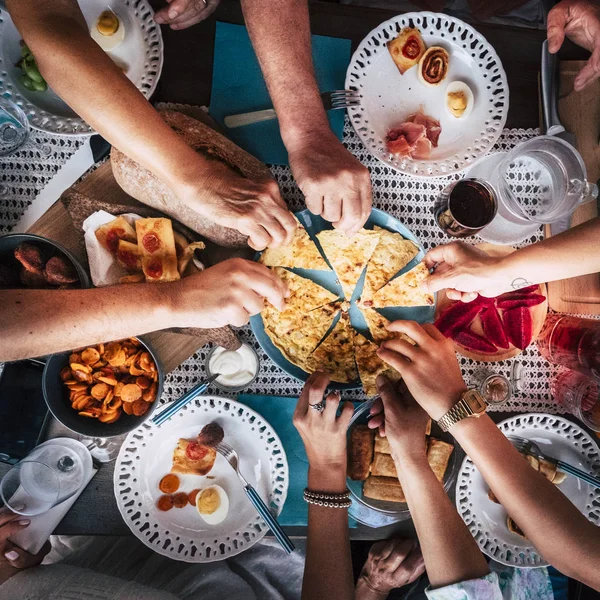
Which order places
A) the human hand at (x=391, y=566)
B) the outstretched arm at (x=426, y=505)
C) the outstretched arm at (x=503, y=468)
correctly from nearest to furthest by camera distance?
the outstretched arm at (x=503, y=468) → the outstretched arm at (x=426, y=505) → the human hand at (x=391, y=566)

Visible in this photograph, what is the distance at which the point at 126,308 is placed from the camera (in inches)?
66.7

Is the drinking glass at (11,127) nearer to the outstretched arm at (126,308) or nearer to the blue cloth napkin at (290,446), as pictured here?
the outstretched arm at (126,308)

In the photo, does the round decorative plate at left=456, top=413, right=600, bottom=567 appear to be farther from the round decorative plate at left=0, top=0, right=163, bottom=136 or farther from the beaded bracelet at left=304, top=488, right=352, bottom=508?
the round decorative plate at left=0, top=0, right=163, bottom=136

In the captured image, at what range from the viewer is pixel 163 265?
6.26ft

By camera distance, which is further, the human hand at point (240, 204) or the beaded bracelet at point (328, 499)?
the beaded bracelet at point (328, 499)

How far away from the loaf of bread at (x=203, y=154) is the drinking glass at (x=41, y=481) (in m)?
1.06

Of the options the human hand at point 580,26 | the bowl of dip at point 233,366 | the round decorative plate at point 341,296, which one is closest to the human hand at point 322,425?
the round decorative plate at point 341,296

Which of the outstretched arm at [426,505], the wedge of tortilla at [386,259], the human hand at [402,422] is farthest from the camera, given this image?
the wedge of tortilla at [386,259]

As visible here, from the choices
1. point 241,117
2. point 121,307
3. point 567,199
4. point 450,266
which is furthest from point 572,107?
point 121,307

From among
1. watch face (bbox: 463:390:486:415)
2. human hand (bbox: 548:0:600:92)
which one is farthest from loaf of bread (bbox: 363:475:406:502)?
human hand (bbox: 548:0:600:92)

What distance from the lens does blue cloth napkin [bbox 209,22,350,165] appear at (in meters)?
2.17

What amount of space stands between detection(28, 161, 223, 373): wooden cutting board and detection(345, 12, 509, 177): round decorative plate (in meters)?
1.07

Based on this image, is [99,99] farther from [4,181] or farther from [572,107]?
[572,107]

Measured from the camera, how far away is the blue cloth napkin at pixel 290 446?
7.20 ft
